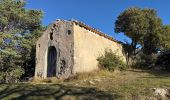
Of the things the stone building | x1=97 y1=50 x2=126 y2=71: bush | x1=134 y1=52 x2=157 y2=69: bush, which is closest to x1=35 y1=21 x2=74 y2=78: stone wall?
the stone building

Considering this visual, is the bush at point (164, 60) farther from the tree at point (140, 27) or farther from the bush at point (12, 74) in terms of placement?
the bush at point (12, 74)

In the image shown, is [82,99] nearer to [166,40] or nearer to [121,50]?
[121,50]

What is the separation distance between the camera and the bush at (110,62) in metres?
24.1

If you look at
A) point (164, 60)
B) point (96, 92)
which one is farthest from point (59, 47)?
point (164, 60)

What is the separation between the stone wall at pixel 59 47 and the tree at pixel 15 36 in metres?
2.08

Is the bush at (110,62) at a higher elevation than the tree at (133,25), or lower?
lower

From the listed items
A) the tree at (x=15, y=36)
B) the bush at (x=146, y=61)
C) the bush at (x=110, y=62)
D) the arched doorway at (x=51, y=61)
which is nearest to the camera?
the arched doorway at (x=51, y=61)

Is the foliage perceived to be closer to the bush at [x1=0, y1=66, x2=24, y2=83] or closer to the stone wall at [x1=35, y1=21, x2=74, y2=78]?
the stone wall at [x1=35, y1=21, x2=74, y2=78]

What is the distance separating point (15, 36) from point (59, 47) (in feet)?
15.3

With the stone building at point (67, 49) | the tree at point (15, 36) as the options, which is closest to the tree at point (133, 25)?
the stone building at point (67, 49)

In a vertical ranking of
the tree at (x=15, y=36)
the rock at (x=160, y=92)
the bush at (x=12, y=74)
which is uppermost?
the tree at (x=15, y=36)

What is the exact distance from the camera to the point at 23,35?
2670 centimetres

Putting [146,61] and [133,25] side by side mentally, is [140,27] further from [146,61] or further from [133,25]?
[146,61]

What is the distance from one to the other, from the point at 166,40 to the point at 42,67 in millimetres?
13135
